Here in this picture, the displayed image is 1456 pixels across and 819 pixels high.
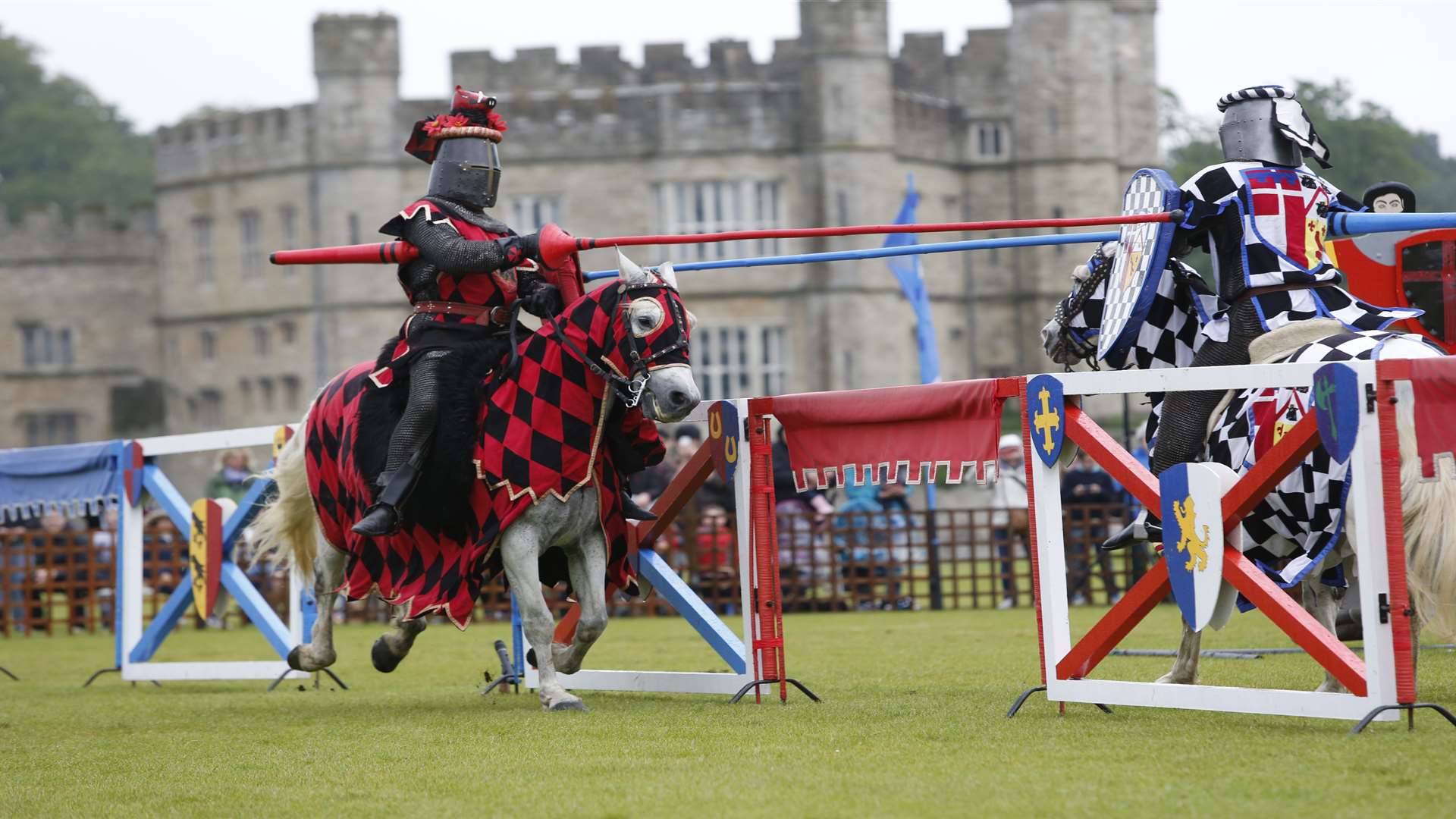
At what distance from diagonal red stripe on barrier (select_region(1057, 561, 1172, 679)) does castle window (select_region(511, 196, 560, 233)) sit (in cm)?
4475

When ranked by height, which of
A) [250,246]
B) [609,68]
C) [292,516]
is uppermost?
[609,68]

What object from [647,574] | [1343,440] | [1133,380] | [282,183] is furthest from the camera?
[282,183]

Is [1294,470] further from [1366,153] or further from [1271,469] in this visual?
[1366,153]

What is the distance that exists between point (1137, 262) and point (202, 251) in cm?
5153

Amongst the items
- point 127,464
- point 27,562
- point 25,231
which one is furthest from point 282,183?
point 127,464

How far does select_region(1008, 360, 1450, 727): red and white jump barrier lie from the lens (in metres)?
6.87

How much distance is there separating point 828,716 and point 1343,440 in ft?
8.93

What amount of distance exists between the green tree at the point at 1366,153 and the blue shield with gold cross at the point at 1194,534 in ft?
146

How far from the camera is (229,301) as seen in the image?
→ 56500mm

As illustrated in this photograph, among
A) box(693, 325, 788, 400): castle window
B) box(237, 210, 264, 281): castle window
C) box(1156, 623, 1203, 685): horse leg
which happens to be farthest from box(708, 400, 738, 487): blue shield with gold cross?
box(237, 210, 264, 281): castle window

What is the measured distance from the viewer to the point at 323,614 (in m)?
10.8

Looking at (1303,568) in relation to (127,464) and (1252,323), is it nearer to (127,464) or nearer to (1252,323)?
(1252,323)

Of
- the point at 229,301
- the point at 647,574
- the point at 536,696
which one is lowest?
the point at 536,696

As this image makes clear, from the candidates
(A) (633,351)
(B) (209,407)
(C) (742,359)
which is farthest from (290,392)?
(A) (633,351)
